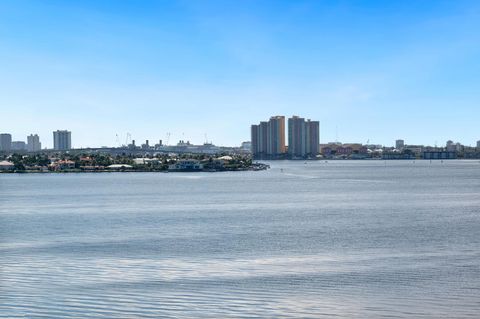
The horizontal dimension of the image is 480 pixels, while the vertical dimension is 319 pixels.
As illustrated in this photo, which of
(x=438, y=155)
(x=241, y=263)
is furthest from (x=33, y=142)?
(x=241, y=263)

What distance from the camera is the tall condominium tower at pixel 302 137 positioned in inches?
5079

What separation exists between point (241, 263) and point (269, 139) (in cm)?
11500

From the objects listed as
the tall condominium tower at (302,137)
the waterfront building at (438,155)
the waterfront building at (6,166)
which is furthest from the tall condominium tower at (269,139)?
the waterfront building at (6,166)

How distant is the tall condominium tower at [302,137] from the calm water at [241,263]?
108404mm

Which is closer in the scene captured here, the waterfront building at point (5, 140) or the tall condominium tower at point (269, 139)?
the tall condominium tower at point (269, 139)

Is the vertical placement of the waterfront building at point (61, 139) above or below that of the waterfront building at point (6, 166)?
above

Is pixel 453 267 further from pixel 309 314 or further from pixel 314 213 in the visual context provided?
pixel 314 213

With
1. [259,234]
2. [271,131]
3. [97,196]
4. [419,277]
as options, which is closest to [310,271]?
[419,277]

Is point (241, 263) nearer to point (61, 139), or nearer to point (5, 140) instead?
point (5, 140)

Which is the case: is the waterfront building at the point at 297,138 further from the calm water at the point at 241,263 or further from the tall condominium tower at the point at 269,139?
the calm water at the point at 241,263

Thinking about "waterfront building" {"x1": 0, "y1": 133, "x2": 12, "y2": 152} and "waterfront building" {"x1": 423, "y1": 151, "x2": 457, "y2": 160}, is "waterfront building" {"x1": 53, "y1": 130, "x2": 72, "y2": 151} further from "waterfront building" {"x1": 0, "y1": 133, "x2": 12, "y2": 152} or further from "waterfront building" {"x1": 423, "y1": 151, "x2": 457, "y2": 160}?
"waterfront building" {"x1": 423, "y1": 151, "x2": 457, "y2": 160}

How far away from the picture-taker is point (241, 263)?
10.9 meters

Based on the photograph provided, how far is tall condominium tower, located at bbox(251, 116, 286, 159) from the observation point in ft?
412

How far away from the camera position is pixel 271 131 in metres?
126
